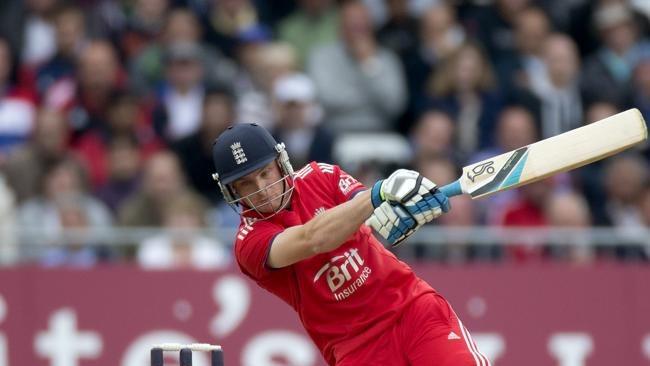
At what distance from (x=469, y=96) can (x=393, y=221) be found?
6.27 metres

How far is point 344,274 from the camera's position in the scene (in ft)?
25.7

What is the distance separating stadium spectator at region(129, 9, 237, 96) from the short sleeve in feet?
17.9

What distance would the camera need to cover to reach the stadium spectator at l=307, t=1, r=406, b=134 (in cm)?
1345

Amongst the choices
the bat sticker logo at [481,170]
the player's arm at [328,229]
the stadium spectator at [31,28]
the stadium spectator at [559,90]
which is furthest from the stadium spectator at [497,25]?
the player's arm at [328,229]

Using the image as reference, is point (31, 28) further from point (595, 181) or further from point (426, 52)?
point (595, 181)

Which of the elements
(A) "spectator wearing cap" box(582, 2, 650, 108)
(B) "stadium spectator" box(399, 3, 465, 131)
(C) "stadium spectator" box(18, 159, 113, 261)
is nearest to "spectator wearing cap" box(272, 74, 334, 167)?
(B) "stadium spectator" box(399, 3, 465, 131)

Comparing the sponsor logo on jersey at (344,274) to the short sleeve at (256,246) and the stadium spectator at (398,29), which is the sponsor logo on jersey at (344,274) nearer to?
the short sleeve at (256,246)

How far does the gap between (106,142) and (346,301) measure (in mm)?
5462

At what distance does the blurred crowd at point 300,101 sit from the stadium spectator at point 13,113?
2cm

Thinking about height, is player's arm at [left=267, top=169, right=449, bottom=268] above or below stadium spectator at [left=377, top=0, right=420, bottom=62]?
below

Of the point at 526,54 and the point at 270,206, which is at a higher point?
the point at 526,54

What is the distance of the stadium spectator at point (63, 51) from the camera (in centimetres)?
1337

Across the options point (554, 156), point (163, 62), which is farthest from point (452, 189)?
point (163, 62)

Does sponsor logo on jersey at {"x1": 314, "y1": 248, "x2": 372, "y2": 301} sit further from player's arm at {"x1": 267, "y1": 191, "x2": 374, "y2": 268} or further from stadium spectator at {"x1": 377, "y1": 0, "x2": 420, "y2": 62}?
stadium spectator at {"x1": 377, "y1": 0, "x2": 420, "y2": 62}
